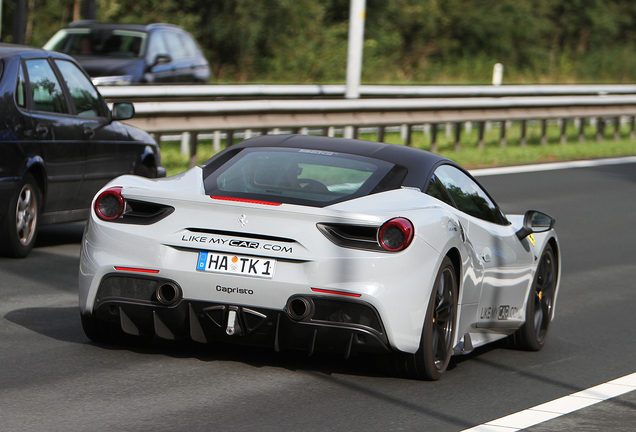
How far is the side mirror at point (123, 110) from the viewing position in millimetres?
10000

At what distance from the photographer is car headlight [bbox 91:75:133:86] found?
18.4 m

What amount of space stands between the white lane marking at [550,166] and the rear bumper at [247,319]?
12.7 meters

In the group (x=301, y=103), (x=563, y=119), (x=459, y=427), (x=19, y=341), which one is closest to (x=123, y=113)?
(x=19, y=341)

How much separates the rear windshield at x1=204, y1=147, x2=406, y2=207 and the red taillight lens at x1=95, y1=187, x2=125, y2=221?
1.50 ft

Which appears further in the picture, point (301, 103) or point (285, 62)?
point (285, 62)

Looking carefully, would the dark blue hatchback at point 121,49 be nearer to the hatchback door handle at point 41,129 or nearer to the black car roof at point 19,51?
the black car roof at point 19,51

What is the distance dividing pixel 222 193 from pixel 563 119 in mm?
20256

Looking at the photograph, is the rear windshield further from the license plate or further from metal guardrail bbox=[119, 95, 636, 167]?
metal guardrail bbox=[119, 95, 636, 167]

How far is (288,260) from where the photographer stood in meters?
5.59

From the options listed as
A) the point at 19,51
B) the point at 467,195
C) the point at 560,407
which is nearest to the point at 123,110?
the point at 19,51

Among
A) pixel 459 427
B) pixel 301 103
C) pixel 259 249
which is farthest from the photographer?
pixel 301 103

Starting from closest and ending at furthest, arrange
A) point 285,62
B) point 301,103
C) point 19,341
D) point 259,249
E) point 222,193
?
point 259,249 < point 222,193 < point 19,341 < point 301,103 < point 285,62

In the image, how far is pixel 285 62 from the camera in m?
40.2

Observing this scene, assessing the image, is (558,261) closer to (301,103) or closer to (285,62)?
(301,103)
